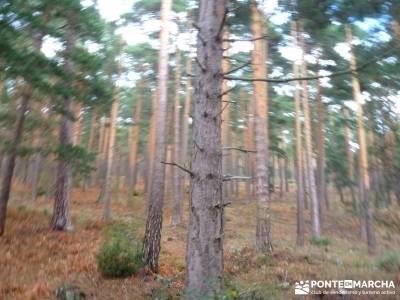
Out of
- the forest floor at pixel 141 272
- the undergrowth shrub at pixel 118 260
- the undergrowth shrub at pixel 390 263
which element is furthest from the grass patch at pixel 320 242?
the undergrowth shrub at pixel 118 260

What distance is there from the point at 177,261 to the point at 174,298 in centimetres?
472

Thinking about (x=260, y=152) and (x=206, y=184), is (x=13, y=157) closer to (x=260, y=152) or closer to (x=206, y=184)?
(x=260, y=152)

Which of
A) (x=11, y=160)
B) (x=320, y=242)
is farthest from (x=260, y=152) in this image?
(x=11, y=160)

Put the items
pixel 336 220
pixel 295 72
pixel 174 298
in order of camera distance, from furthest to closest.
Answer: pixel 336 220
pixel 295 72
pixel 174 298

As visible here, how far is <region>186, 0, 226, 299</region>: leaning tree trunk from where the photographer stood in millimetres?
4758

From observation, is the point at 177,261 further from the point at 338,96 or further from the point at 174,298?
the point at 338,96

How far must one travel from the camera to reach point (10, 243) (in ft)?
40.9

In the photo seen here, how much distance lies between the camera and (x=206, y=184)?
4844 millimetres

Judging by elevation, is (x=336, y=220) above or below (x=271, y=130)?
below

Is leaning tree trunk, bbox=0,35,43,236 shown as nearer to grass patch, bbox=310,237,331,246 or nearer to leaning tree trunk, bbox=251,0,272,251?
leaning tree trunk, bbox=251,0,272,251

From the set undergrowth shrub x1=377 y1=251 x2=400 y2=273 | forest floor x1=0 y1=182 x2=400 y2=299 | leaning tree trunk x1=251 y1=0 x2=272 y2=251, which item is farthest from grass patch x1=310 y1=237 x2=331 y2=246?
undergrowth shrub x1=377 y1=251 x2=400 y2=273

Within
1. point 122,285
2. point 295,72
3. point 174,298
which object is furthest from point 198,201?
point 295,72

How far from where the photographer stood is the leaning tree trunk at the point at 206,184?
4.76m

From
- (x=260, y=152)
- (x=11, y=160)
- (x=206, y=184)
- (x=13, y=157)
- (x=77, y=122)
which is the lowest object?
(x=77, y=122)
